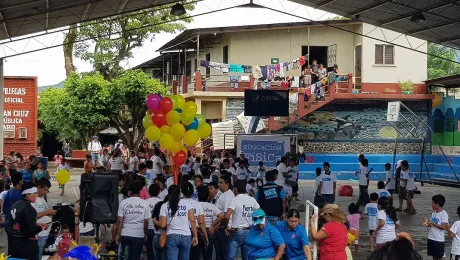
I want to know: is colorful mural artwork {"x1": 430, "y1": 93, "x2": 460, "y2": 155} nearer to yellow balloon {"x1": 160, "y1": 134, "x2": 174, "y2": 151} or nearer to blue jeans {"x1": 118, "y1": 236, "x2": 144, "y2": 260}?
yellow balloon {"x1": 160, "y1": 134, "x2": 174, "y2": 151}

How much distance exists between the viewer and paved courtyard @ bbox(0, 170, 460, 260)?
626 inches

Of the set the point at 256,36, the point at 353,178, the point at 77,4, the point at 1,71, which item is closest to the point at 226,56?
the point at 256,36

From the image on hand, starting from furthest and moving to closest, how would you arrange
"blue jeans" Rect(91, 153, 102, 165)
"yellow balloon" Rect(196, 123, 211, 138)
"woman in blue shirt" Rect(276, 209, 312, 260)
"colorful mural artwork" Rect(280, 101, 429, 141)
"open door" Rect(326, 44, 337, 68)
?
"open door" Rect(326, 44, 337, 68) < "colorful mural artwork" Rect(280, 101, 429, 141) < "blue jeans" Rect(91, 153, 102, 165) < "yellow balloon" Rect(196, 123, 211, 138) < "woman in blue shirt" Rect(276, 209, 312, 260)

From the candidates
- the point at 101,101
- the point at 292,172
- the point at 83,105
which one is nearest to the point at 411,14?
the point at 292,172

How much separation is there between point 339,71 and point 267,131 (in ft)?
18.4

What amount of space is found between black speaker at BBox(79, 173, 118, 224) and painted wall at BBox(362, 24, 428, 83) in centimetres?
2634

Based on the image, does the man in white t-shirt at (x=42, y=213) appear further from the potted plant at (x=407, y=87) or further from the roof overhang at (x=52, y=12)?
the potted plant at (x=407, y=87)

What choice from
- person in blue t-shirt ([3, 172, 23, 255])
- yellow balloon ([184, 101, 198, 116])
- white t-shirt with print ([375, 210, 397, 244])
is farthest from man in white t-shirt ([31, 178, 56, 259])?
yellow balloon ([184, 101, 198, 116])

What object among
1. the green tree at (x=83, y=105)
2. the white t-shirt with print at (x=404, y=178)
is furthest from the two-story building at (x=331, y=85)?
the white t-shirt with print at (x=404, y=178)

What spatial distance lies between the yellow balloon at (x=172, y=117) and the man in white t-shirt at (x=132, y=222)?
29.9 feet

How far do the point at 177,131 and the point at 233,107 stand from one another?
16.2 meters

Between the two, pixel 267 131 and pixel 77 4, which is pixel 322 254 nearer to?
pixel 77 4

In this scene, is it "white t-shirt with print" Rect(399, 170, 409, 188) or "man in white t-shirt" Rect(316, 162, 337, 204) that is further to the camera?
"white t-shirt with print" Rect(399, 170, 409, 188)

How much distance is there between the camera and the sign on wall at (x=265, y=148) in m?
23.7
